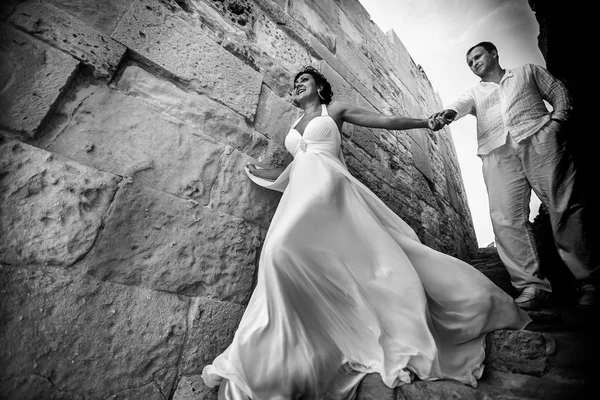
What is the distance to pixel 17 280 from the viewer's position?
0.90 meters

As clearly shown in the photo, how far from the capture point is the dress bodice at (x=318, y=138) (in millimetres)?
1624

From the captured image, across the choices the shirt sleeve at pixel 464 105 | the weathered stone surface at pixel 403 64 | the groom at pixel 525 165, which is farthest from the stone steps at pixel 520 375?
the weathered stone surface at pixel 403 64

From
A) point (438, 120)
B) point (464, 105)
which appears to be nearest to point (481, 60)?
point (464, 105)

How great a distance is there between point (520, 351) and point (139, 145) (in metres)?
2.00

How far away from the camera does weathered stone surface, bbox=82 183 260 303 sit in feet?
3.67

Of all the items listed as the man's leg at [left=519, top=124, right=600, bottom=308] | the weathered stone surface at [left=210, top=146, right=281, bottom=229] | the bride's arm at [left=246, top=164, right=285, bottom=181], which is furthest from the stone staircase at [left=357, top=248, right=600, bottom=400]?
the bride's arm at [left=246, top=164, right=285, bottom=181]

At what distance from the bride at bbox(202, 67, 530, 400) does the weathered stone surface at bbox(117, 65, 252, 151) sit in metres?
0.59

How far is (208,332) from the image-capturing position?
4.00 feet

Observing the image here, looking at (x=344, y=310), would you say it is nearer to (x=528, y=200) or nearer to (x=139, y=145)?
(x=139, y=145)

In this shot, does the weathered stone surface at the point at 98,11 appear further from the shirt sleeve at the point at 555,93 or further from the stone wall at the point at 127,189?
the shirt sleeve at the point at 555,93

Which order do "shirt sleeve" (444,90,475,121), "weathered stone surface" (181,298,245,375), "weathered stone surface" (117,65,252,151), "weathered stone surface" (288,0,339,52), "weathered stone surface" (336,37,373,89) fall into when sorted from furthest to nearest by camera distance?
1. "weathered stone surface" (336,37,373,89)
2. "weathered stone surface" (288,0,339,52)
3. "shirt sleeve" (444,90,475,121)
4. "weathered stone surface" (117,65,252,151)
5. "weathered stone surface" (181,298,245,375)

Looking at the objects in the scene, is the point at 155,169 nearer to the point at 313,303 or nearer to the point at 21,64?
the point at 21,64

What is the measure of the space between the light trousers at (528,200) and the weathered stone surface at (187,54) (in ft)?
6.64

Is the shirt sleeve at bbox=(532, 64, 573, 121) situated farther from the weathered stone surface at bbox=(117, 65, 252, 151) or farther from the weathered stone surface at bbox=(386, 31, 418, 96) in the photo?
the weathered stone surface at bbox=(386, 31, 418, 96)
